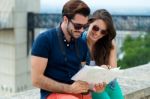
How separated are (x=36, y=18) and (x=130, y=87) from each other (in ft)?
76.1

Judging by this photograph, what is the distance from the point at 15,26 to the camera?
26.0 m

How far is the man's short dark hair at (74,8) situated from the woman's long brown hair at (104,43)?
50cm

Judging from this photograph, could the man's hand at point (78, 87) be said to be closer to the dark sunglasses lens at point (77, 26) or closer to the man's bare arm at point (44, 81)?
the man's bare arm at point (44, 81)

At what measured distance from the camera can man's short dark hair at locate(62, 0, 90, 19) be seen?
9.60 feet

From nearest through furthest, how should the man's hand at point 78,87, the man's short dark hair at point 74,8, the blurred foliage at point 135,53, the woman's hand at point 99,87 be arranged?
the man's short dark hair at point 74,8
the man's hand at point 78,87
the woman's hand at point 99,87
the blurred foliage at point 135,53

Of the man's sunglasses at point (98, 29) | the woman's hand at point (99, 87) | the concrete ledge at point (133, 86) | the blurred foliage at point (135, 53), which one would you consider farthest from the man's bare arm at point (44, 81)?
the blurred foliage at point (135, 53)

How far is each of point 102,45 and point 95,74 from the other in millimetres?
538

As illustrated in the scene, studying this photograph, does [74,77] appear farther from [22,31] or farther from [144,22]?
[144,22]

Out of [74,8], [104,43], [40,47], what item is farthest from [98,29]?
[40,47]

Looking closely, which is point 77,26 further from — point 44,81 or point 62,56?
point 44,81

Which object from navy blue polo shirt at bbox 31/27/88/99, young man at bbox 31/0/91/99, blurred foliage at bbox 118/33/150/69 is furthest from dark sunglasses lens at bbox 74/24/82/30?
blurred foliage at bbox 118/33/150/69

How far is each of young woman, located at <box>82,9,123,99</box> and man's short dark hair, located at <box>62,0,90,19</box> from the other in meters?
0.47

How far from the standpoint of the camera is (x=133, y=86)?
4.77 m

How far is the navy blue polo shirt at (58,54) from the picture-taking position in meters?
2.95
